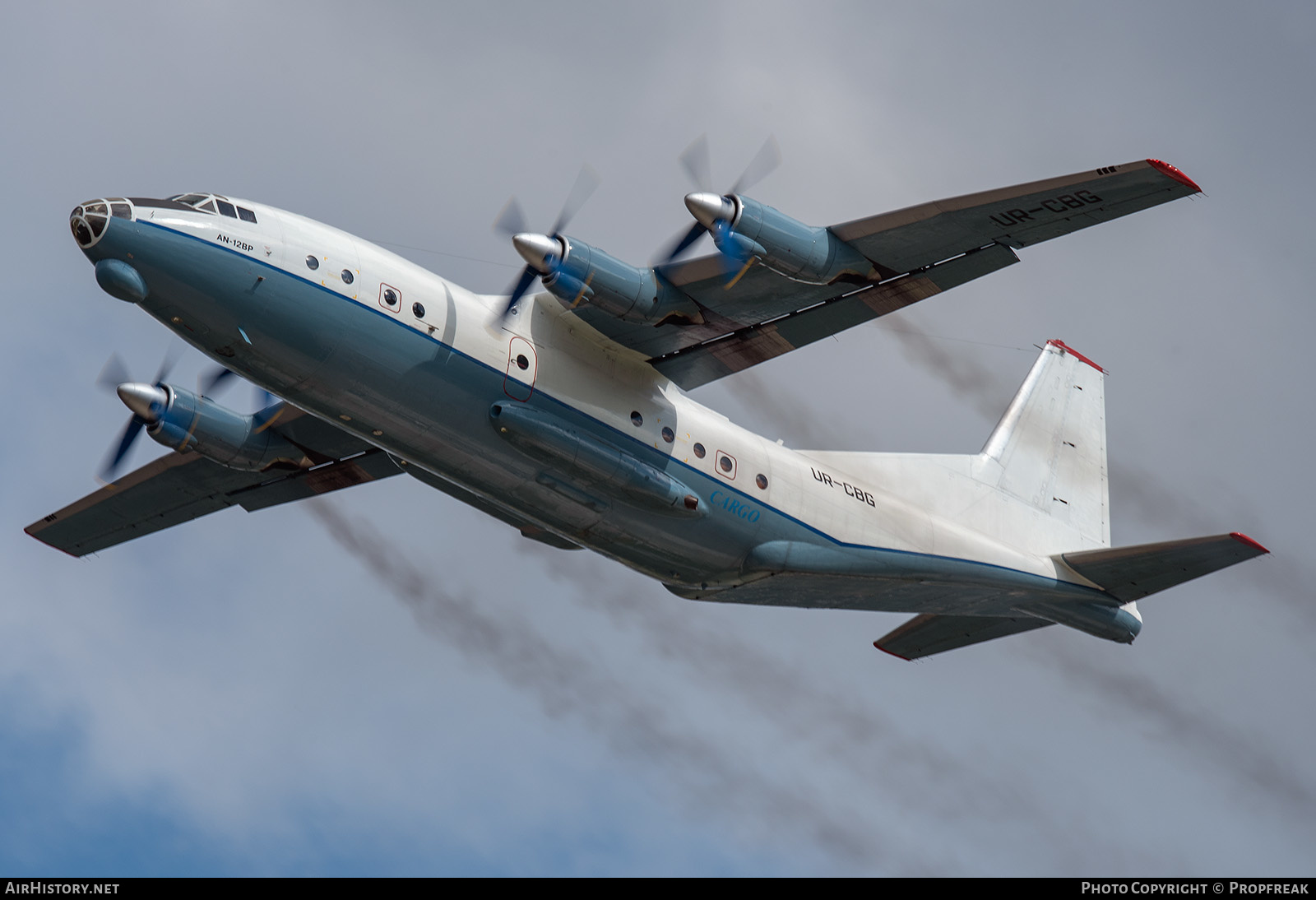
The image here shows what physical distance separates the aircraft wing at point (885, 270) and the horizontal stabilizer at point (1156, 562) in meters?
5.53

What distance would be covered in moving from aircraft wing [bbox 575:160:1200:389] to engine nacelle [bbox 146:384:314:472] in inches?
251

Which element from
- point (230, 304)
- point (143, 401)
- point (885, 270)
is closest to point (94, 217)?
point (230, 304)

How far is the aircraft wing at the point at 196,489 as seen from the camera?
80.2 feet

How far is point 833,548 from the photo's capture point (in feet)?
73.4

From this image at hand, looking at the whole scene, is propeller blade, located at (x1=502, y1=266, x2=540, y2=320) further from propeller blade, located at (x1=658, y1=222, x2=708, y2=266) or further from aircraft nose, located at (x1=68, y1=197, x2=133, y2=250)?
aircraft nose, located at (x1=68, y1=197, x2=133, y2=250)

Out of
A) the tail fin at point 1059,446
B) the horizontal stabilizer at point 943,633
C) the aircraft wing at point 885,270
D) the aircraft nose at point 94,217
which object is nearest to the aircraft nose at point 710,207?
the aircraft wing at point 885,270

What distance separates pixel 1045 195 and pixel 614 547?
7845mm

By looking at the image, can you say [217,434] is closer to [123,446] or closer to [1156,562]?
[123,446]

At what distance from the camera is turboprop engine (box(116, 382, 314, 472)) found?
22.7 meters

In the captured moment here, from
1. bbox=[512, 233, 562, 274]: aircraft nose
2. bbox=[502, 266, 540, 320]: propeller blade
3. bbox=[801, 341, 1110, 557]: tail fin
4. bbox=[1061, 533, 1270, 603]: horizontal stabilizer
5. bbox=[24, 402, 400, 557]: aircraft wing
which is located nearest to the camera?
bbox=[512, 233, 562, 274]: aircraft nose

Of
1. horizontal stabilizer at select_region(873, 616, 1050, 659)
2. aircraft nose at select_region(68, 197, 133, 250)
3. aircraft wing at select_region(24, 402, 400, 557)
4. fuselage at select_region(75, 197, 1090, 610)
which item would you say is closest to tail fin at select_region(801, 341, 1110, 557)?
fuselage at select_region(75, 197, 1090, 610)

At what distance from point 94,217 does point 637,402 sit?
768 centimetres

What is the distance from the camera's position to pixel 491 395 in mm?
19812

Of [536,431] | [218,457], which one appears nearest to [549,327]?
[536,431]
